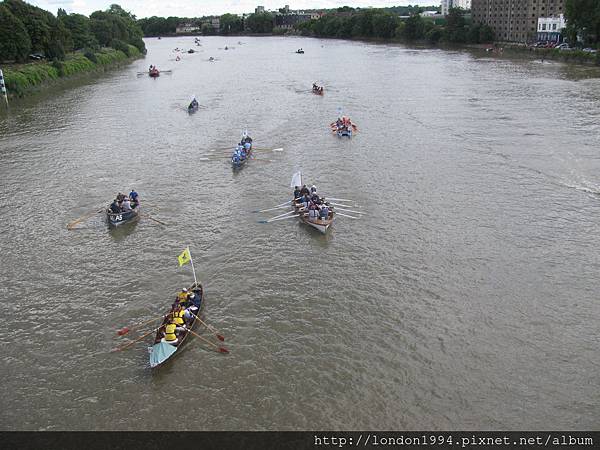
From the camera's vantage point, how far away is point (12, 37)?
234ft

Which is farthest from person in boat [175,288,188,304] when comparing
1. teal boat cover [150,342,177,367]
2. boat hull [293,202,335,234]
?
boat hull [293,202,335,234]

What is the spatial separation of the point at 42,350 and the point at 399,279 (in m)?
14.5

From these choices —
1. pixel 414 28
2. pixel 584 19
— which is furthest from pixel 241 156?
pixel 414 28

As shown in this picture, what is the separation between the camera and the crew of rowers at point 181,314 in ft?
62.7

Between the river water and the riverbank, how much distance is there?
17667 mm

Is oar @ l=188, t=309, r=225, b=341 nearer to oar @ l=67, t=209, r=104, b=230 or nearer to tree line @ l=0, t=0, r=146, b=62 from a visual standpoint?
oar @ l=67, t=209, r=104, b=230

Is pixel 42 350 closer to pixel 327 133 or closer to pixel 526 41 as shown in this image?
pixel 327 133

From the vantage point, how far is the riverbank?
66875 millimetres

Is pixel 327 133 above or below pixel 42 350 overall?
above

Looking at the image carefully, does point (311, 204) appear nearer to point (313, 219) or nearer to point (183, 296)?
point (313, 219)

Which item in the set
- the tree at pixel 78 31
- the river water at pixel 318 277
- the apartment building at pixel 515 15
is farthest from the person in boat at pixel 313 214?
the apartment building at pixel 515 15

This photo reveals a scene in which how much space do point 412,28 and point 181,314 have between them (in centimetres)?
15277

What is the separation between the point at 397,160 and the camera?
41.0 m
